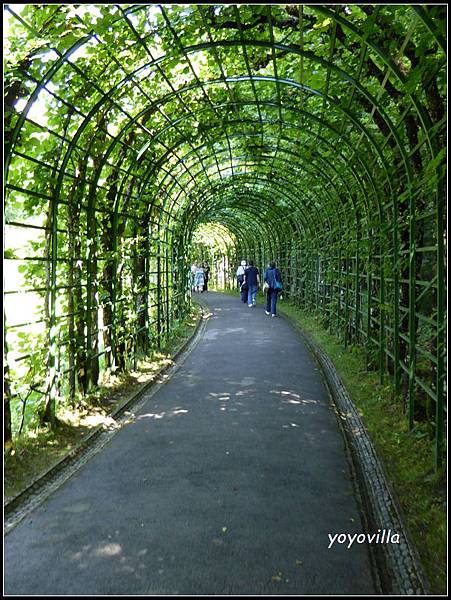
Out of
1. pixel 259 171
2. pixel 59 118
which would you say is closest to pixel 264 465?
pixel 59 118

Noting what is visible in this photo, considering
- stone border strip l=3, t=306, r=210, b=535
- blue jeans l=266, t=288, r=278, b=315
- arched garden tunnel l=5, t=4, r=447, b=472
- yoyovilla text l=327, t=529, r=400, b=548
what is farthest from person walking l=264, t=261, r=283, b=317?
yoyovilla text l=327, t=529, r=400, b=548

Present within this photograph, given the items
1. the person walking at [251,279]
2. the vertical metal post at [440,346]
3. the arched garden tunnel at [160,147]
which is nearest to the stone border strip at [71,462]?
the arched garden tunnel at [160,147]

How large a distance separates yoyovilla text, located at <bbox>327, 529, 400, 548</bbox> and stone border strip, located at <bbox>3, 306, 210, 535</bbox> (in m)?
2.16

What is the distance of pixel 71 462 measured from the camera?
188 inches

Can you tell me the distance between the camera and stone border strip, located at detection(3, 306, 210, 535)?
384cm

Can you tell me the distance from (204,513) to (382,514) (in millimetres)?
1256

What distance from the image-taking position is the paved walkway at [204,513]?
9.62 feet

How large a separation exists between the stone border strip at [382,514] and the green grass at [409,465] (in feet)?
0.17

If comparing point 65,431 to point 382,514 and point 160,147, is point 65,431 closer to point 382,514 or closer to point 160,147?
point 382,514

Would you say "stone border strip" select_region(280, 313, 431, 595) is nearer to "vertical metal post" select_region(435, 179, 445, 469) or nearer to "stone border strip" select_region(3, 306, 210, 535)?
"vertical metal post" select_region(435, 179, 445, 469)

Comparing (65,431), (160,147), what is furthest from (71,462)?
(160,147)

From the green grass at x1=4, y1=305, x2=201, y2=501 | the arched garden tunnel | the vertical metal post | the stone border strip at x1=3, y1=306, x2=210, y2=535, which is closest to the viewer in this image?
the stone border strip at x1=3, y1=306, x2=210, y2=535

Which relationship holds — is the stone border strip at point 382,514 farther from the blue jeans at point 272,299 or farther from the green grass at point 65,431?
the blue jeans at point 272,299

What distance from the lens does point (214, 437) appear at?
5438 millimetres
